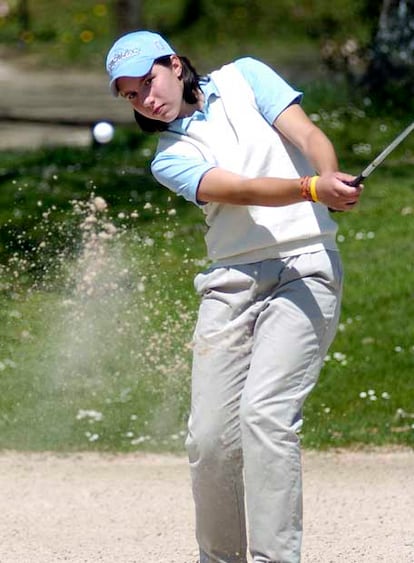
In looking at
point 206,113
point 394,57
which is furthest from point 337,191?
point 394,57

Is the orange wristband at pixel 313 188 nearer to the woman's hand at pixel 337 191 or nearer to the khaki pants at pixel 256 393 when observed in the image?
the woman's hand at pixel 337 191

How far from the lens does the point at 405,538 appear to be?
15.6ft

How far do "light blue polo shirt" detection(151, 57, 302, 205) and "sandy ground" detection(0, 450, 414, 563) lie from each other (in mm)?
1425

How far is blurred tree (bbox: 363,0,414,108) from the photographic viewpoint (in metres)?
12.2

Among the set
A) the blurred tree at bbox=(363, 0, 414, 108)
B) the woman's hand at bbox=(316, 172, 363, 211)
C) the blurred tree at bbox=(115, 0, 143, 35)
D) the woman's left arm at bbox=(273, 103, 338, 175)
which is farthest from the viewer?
the blurred tree at bbox=(363, 0, 414, 108)

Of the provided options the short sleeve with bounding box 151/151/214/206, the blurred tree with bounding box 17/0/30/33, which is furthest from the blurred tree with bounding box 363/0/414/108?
the blurred tree with bounding box 17/0/30/33

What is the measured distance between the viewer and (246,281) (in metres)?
3.84

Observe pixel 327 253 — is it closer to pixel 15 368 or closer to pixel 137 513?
pixel 137 513

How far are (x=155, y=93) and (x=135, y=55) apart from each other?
0.12m

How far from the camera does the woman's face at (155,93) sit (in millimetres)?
3811

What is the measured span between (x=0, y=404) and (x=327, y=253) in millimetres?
2812

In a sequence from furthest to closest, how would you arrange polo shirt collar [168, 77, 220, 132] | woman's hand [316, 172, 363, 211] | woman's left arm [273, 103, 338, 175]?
polo shirt collar [168, 77, 220, 132], woman's left arm [273, 103, 338, 175], woman's hand [316, 172, 363, 211]

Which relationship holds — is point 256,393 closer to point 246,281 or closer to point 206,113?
point 246,281

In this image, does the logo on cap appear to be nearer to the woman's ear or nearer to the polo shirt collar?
the woman's ear
